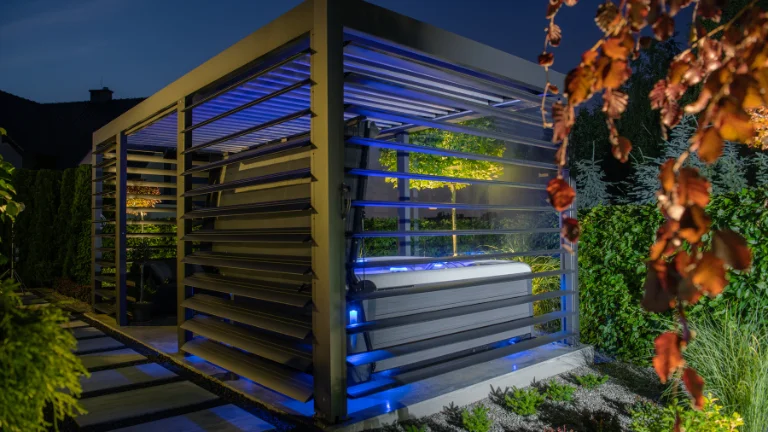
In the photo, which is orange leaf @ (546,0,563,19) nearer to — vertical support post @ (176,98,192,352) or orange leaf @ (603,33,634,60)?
orange leaf @ (603,33,634,60)

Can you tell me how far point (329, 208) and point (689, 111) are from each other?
7.22 ft

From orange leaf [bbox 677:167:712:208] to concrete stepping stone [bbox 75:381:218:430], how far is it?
340cm

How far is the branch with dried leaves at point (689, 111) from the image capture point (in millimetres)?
873

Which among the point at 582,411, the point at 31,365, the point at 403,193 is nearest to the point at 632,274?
the point at 582,411

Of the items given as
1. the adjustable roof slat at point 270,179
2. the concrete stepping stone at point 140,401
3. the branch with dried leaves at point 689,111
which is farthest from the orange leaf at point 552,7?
the concrete stepping stone at point 140,401

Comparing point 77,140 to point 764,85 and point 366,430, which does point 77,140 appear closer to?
point 366,430

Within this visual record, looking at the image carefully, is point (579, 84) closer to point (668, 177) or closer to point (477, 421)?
point (668, 177)

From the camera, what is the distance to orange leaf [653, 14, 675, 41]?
104 cm

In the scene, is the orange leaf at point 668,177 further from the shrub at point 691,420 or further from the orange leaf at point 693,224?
the shrub at point 691,420

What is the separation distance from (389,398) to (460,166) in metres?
9.11

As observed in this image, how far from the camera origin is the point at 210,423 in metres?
3.19

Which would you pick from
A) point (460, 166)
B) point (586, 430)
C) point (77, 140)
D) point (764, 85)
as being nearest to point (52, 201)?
point (460, 166)

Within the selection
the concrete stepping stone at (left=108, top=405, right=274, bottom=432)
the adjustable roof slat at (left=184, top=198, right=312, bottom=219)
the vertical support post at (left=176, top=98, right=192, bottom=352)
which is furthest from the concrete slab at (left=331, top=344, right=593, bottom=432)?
the vertical support post at (left=176, top=98, right=192, bottom=352)

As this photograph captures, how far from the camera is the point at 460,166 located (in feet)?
39.8
